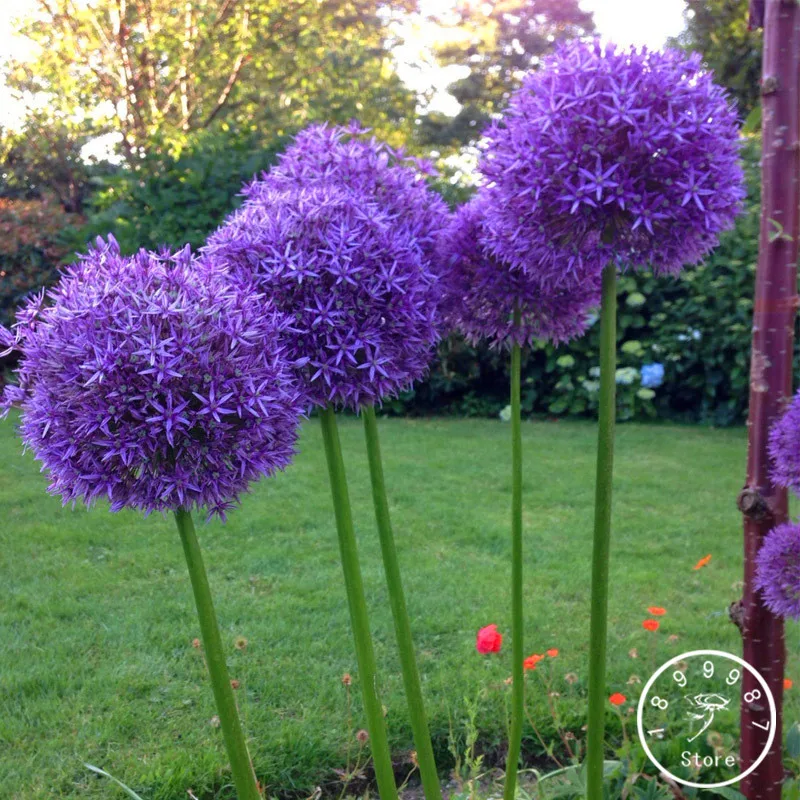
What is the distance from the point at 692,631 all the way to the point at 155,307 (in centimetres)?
329

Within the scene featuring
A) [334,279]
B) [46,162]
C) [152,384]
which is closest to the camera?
[152,384]

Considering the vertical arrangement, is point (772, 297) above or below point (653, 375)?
above

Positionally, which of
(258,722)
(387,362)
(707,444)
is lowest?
(258,722)

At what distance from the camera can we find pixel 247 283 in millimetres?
1521

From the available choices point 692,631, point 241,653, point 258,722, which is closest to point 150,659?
point 241,653

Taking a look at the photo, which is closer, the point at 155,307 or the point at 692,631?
the point at 155,307

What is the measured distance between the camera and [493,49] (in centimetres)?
2745

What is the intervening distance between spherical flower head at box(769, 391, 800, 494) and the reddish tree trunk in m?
0.10

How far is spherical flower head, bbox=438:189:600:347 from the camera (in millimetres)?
1848

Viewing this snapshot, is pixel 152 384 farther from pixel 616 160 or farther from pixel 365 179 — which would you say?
pixel 616 160

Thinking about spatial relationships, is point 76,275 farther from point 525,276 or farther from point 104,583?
point 104,583

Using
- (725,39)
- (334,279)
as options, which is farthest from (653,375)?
(725,39)

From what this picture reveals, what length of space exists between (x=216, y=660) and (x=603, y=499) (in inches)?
27.3
